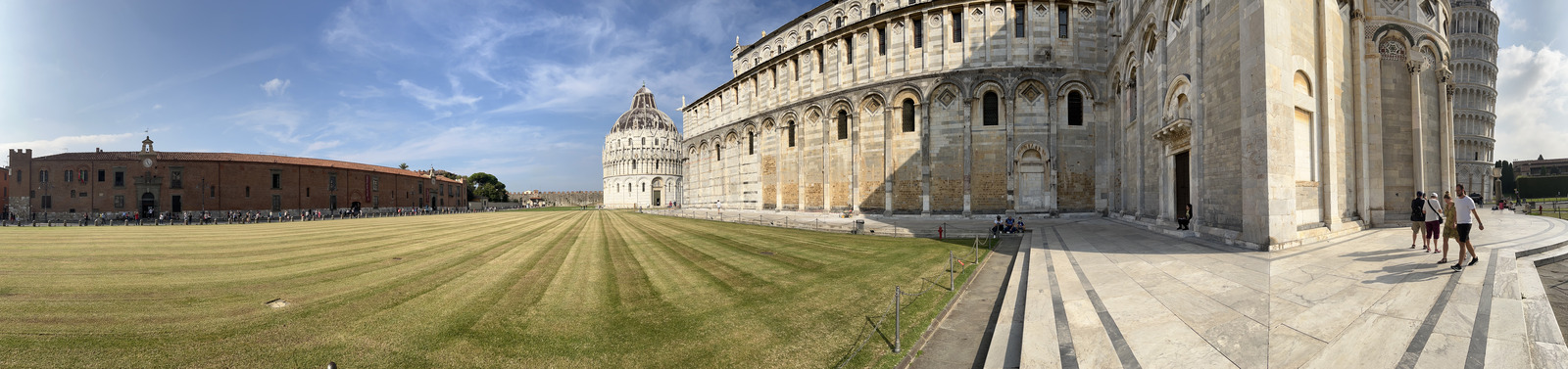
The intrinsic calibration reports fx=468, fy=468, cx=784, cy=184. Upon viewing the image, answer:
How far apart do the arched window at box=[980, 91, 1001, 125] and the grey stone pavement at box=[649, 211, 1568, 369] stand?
15632mm

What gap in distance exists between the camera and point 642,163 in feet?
261

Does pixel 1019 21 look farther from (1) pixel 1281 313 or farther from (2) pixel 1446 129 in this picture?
(1) pixel 1281 313

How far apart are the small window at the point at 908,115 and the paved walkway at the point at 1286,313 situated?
17367mm

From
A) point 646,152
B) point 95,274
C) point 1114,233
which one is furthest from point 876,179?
point 646,152

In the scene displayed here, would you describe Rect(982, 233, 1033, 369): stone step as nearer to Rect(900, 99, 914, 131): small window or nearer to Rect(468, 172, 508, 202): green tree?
Rect(900, 99, 914, 131): small window

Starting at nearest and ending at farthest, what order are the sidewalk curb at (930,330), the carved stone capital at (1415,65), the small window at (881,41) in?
the sidewalk curb at (930,330)
the carved stone capital at (1415,65)
the small window at (881,41)

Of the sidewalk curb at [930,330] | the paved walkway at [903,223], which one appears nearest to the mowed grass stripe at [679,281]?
the sidewalk curb at [930,330]

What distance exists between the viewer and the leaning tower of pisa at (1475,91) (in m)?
40.2

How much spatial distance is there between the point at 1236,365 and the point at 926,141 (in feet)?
69.8

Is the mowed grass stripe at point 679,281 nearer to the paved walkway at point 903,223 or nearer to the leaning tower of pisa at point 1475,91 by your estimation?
the paved walkway at point 903,223

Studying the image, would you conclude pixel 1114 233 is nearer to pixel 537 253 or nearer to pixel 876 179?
pixel 876 179

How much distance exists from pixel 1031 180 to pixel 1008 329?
20.1 meters

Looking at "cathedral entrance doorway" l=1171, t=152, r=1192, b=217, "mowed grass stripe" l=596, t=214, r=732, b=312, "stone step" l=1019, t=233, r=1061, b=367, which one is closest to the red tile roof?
"mowed grass stripe" l=596, t=214, r=732, b=312

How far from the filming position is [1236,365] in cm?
376
